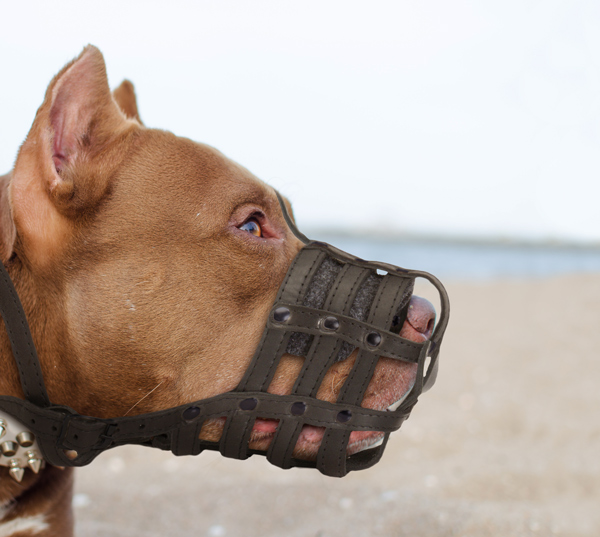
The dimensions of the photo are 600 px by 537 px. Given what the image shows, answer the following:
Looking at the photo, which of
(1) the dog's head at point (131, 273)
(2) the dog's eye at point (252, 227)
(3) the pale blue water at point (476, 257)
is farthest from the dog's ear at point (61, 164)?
(3) the pale blue water at point (476, 257)

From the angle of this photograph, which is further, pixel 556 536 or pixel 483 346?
pixel 483 346

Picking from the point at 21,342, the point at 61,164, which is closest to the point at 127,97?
the point at 61,164

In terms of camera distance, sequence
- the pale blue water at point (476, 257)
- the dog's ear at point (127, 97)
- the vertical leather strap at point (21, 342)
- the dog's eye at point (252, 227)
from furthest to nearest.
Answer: the pale blue water at point (476, 257) → the dog's ear at point (127, 97) → the dog's eye at point (252, 227) → the vertical leather strap at point (21, 342)

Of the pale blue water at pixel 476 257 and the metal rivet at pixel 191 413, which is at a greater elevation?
the metal rivet at pixel 191 413

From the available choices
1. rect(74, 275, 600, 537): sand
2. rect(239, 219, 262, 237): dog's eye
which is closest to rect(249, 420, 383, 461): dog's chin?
rect(74, 275, 600, 537): sand

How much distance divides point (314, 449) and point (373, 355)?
427 mm

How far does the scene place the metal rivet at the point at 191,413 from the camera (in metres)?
1.83

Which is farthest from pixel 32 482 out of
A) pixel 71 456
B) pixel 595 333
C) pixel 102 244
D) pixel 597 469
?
pixel 595 333

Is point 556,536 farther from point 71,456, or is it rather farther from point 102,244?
point 102,244

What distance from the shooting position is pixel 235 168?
2.02 m

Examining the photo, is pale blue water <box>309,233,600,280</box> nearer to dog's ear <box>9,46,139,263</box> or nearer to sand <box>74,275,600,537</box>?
sand <box>74,275,600,537</box>

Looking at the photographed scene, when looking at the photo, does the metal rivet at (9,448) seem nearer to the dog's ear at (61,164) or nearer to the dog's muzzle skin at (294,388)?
the dog's muzzle skin at (294,388)

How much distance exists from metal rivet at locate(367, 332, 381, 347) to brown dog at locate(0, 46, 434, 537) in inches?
4.5

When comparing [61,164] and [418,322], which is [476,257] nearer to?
[418,322]
